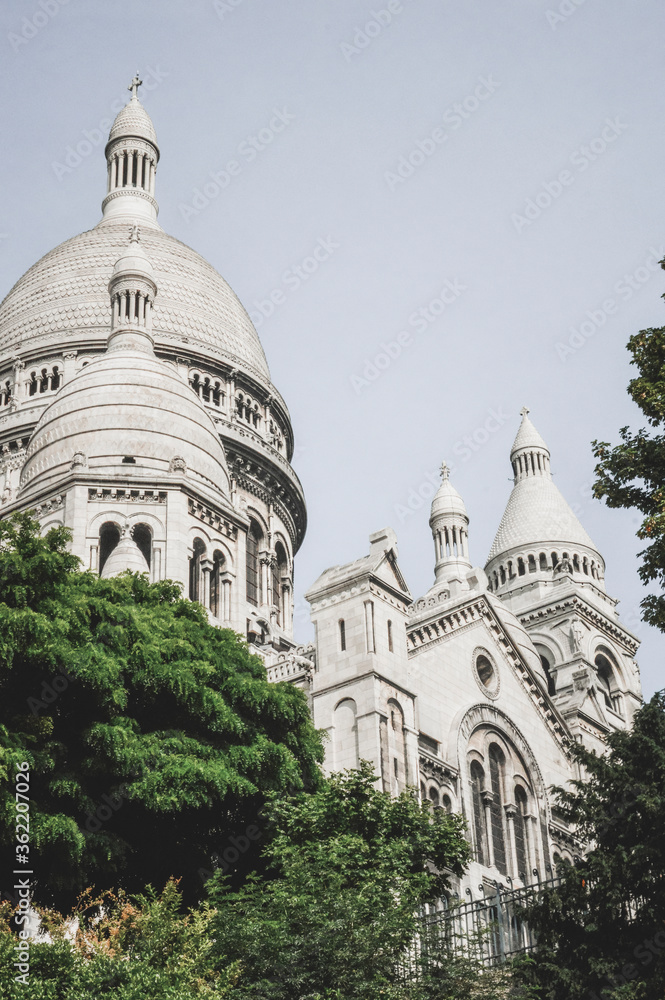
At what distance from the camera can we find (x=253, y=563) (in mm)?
57812

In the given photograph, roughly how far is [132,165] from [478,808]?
4433cm

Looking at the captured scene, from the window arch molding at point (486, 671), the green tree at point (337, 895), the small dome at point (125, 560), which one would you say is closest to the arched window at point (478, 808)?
the window arch molding at point (486, 671)

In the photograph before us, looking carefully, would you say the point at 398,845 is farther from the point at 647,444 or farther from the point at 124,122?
the point at 124,122

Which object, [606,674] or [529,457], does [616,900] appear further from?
[529,457]

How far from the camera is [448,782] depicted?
125 feet

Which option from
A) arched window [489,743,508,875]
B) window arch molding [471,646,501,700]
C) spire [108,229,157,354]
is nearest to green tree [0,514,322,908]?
arched window [489,743,508,875]

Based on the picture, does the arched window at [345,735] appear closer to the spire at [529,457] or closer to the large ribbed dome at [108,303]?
the large ribbed dome at [108,303]

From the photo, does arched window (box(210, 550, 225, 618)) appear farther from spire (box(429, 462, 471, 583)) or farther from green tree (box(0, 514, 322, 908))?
spire (box(429, 462, 471, 583))

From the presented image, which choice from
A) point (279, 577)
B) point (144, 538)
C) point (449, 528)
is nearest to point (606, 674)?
point (449, 528)

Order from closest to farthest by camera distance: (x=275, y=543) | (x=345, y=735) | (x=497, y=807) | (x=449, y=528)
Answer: (x=345, y=735), (x=497, y=807), (x=275, y=543), (x=449, y=528)

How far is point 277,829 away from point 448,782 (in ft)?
42.9

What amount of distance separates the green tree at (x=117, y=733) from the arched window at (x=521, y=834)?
1353cm

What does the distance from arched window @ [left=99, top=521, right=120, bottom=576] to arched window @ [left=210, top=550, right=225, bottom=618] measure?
10.3 ft

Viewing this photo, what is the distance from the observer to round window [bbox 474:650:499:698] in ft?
139
